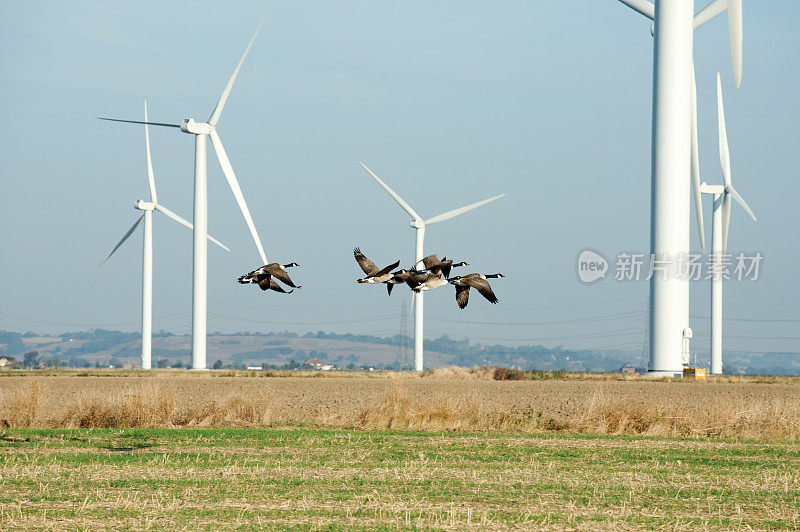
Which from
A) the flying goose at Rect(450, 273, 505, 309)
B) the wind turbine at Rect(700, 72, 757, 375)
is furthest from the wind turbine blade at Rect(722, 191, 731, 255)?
the flying goose at Rect(450, 273, 505, 309)

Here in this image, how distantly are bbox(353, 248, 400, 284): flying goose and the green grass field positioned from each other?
25.6 ft

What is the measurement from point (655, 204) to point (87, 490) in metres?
54.8

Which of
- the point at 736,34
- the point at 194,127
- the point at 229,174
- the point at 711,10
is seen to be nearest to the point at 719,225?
the point at 711,10

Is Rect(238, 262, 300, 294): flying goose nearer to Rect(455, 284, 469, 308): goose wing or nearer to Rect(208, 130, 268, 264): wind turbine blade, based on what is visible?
Rect(455, 284, 469, 308): goose wing

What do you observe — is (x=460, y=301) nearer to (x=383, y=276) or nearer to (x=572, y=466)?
(x=383, y=276)

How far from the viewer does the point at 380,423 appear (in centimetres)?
4156

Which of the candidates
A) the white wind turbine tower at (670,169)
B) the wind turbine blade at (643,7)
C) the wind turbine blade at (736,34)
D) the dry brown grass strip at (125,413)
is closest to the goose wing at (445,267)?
the dry brown grass strip at (125,413)

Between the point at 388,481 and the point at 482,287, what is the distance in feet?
47.3

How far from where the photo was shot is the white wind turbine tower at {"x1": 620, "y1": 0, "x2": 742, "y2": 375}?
70.8 metres

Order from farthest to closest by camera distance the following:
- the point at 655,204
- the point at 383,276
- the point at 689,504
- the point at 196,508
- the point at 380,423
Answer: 1. the point at 655,204
2. the point at 380,423
3. the point at 689,504
4. the point at 196,508
5. the point at 383,276

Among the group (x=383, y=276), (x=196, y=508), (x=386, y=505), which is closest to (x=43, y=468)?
(x=196, y=508)

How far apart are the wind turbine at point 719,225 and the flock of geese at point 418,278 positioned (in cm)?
8324

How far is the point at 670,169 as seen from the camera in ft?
232

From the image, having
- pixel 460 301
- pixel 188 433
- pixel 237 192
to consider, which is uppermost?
pixel 237 192
